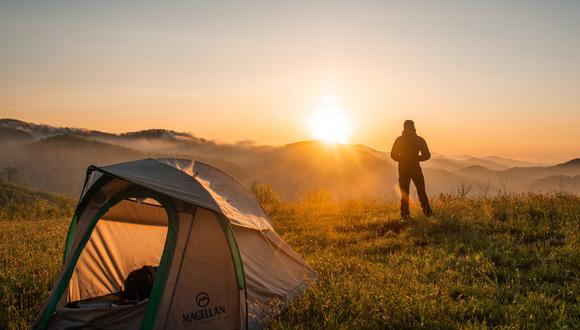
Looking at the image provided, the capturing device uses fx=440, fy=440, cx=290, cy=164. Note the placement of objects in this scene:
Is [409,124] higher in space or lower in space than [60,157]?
lower

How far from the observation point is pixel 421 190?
492 inches

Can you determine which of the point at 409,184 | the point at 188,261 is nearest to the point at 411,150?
the point at 409,184

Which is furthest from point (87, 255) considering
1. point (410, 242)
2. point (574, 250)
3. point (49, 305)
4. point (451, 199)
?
point (451, 199)

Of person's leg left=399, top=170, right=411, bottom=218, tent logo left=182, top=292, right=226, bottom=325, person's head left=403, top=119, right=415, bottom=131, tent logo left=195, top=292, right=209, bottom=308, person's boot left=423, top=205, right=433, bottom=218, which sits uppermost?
person's head left=403, top=119, right=415, bottom=131

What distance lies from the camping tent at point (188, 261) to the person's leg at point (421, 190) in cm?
610

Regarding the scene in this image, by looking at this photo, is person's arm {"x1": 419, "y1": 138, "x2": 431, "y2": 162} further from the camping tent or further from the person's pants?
the camping tent

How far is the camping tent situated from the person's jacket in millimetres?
6310

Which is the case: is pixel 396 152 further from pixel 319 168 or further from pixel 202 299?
pixel 319 168

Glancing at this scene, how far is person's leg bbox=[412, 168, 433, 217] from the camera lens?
12.4 meters

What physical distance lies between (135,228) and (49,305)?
234cm

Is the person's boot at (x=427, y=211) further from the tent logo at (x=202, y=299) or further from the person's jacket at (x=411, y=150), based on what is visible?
the tent logo at (x=202, y=299)

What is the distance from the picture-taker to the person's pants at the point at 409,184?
12.4 metres

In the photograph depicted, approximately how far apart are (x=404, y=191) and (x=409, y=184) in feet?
0.87

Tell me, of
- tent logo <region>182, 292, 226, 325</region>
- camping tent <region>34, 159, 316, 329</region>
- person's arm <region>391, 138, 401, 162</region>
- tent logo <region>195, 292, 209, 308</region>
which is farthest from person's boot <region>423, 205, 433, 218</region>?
tent logo <region>195, 292, 209, 308</region>
